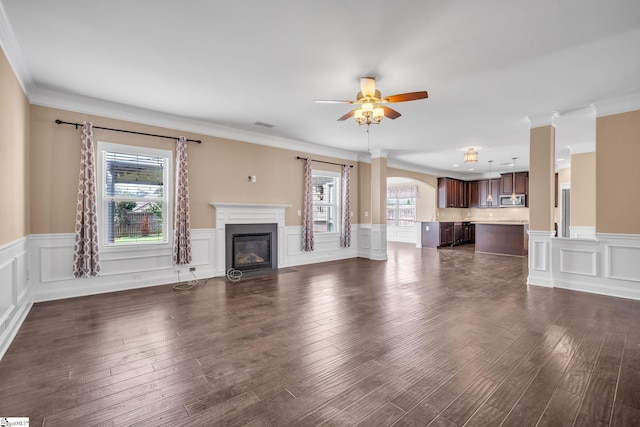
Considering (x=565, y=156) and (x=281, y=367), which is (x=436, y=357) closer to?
(x=281, y=367)

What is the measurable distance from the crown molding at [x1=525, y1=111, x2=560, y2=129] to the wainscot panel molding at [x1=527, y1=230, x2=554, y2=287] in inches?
71.0

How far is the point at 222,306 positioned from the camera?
3955 mm

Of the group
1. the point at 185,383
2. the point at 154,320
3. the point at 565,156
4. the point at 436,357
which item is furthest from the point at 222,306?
the point at 565,156

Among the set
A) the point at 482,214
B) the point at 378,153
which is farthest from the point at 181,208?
the point at 482,214

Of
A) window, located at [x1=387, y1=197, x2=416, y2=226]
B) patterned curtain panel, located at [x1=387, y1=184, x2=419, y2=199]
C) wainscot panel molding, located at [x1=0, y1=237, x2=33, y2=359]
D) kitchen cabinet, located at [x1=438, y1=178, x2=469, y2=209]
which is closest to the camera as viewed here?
wainscot panel molding, located at [x1=0, y1=237, x2=33, y2=359]

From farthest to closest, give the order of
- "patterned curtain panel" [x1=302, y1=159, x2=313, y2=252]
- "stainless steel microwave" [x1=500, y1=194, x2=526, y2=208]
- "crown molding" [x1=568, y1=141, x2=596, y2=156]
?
"stainless steel microwave" [x1=500, y1=194, x2=526, y2=208] → "patterned curtain panel" [x1=302, y1=159, x2=313, y2=252] → "crown molding" [x1=568, y1=141, x2=596, y2=156]

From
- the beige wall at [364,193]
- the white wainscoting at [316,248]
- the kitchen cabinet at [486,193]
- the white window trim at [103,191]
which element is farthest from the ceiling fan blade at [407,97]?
the kitchen cabinet at [486,193]

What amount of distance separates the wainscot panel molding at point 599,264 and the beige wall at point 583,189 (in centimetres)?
286

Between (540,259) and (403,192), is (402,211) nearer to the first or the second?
(403,192)

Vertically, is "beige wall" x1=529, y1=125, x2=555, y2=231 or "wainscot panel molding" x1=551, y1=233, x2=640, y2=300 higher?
"beige wall" x1=529, y1=125, x2=555, y2=231

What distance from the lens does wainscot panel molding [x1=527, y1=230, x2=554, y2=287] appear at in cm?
505

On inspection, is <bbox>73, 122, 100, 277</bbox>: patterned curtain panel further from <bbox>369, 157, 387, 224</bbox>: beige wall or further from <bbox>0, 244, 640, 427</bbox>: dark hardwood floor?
<bbox>369, 157, 387, 224</bbox>: beige wall

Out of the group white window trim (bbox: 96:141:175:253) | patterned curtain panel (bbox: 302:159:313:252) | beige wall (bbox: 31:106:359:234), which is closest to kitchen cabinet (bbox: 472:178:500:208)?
beige wall (bbox: 31:106:359:234)

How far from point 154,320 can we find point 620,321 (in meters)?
5.30
